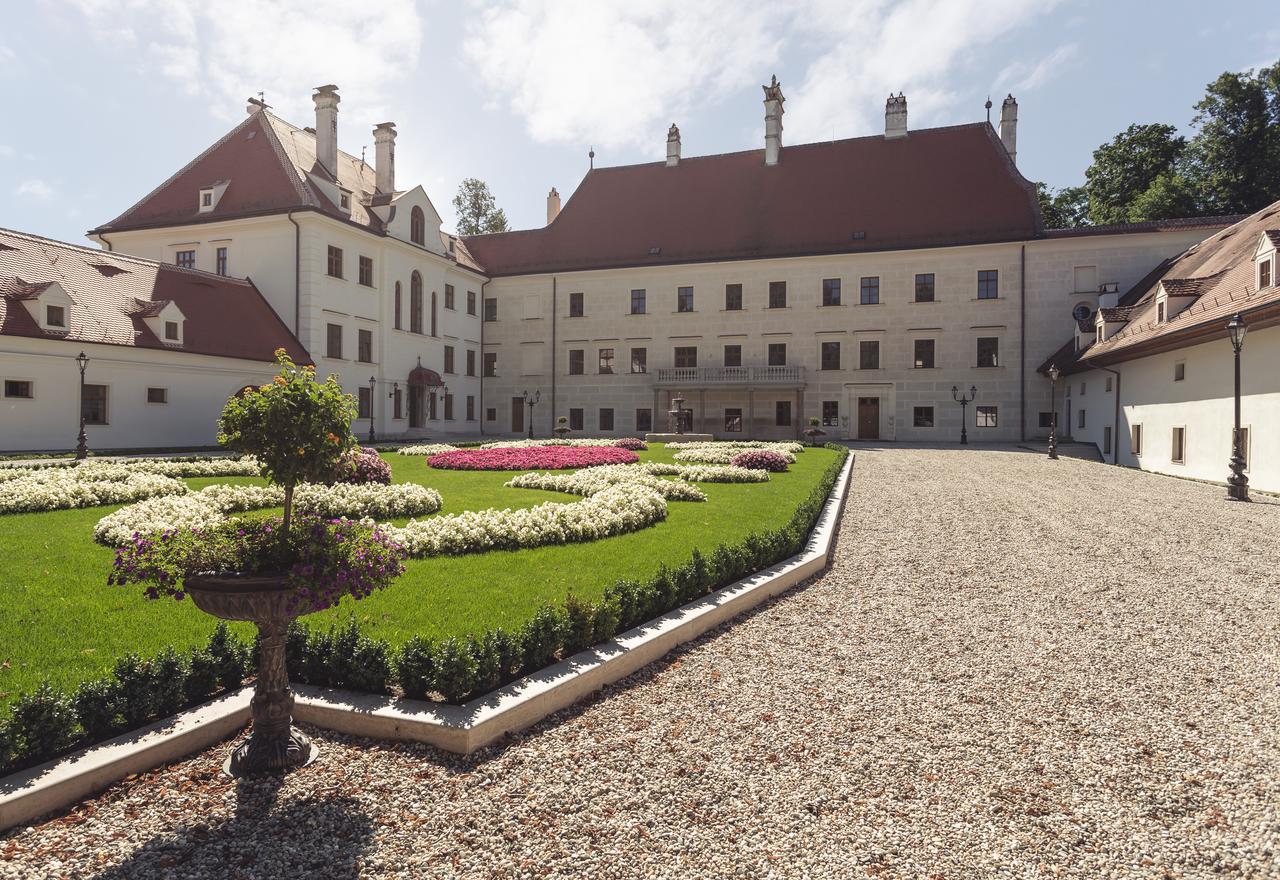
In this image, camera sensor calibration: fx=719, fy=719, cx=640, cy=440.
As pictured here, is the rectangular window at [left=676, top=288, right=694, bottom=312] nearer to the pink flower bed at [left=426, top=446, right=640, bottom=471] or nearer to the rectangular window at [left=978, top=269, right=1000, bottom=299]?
the rectangular window at [left=978, top=269, right=1000, bottom=299]

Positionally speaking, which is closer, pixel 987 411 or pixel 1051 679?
pixel 1051 679

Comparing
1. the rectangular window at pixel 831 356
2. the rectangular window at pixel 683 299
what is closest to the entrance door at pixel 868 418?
the rectangular window at pixel 831 356

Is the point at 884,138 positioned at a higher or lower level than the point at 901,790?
higher

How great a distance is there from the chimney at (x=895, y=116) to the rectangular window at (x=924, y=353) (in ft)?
45.9

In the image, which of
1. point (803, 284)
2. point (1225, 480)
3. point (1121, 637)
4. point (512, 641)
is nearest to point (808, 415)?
point (803, 284)

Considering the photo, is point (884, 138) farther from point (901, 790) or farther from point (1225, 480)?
point (901, 790)

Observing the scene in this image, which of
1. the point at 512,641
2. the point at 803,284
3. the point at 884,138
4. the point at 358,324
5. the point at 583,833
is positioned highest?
the point at 884,138

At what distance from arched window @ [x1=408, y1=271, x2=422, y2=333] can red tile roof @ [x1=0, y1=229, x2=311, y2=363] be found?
7.86 meters

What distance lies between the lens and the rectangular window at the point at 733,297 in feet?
143

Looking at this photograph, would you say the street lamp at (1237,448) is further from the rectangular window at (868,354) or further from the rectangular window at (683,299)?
the rectangular window at (683,299)

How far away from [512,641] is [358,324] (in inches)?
1372

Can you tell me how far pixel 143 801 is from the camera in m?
3.81

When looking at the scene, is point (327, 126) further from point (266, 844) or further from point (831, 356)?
point (266, 844)

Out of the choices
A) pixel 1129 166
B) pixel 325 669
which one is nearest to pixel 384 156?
pixel 325 669
